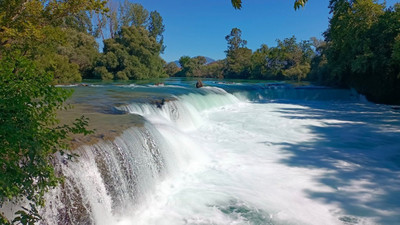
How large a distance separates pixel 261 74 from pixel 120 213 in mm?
46353

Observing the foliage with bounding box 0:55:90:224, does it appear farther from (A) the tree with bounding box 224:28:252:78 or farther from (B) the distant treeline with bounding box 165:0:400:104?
(A) the tree with bounding box 224:28:252:78

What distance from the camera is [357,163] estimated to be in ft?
21.4

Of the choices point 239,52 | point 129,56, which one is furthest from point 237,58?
point 129,56

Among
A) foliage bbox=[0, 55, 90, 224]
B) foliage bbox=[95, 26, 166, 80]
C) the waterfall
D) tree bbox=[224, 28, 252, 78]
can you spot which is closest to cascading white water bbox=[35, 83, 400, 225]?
the waterfall

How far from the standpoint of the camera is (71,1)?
5645 millimetres

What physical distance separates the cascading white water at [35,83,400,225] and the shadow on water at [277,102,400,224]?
0.02m

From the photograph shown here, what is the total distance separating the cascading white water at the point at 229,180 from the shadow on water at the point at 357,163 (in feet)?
0.08

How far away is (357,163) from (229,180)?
128 inches

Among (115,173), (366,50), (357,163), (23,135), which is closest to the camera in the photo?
(23,135)

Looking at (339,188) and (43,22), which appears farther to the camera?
(43,22)

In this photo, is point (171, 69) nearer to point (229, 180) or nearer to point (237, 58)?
point (237, 58)

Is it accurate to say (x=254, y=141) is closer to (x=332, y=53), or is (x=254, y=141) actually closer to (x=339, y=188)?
(x=339, y=188)

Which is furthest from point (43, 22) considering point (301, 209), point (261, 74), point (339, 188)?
point (261, 74)

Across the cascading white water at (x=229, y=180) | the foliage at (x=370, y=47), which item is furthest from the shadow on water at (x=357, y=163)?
the foliage at (x=370, y=47)
